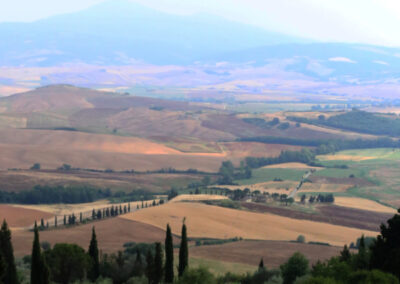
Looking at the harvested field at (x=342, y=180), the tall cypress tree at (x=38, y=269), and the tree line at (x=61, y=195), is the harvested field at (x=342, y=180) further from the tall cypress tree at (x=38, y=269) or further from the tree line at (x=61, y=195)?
the tall cypress tree at (x=38, y=269)

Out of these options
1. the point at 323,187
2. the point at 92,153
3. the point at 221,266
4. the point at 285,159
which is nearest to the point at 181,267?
the point at 221,266

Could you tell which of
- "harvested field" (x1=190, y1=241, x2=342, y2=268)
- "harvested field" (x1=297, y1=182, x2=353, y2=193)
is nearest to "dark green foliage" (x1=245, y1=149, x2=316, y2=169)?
"harvested field" (x1=297, y1=182, x2=353, y2=193)

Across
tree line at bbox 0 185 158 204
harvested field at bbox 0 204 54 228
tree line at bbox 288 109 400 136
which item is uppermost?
tree line at bbox 288 109 400 136

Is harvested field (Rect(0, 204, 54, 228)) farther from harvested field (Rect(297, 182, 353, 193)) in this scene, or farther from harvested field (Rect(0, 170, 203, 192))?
harvested field (Rect(297, 182, 353, 193))

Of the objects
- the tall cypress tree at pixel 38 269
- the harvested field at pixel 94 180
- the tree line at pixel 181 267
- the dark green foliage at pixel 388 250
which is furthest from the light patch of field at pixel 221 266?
the harvested field at pixel 94 180

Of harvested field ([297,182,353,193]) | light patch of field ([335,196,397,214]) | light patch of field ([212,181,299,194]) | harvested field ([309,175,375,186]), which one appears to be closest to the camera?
light patch of field ([335,196,397,214])

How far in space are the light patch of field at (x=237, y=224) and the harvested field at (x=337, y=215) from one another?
2.47 meters

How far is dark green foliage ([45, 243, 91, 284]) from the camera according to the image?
4769 cm

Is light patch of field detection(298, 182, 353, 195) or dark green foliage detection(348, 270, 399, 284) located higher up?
light patch of field detection(298, 182, 353, 195)

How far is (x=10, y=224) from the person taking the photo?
7800 cm

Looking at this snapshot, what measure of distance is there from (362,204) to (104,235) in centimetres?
4134

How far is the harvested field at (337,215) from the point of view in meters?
83.8

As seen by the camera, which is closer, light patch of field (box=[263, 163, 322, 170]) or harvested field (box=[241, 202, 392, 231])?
harvested field (box=[241, 202, 392, 231])

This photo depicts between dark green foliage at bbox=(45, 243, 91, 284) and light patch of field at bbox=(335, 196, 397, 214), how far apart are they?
54329mm
